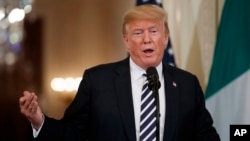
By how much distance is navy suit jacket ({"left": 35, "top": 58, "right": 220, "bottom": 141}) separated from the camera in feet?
5.59

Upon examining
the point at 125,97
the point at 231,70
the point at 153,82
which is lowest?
the point at 231,70

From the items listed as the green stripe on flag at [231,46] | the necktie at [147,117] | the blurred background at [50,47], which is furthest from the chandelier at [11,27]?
the necktie at [147,117]

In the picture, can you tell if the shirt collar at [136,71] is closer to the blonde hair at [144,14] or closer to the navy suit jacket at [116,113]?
the navy suit jacket at [116,113]

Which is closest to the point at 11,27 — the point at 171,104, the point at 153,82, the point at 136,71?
the point at 136,71

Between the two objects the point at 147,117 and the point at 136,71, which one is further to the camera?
the point at 136,71

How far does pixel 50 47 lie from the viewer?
5.97 metres

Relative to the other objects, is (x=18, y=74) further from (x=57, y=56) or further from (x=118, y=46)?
(x=118, y=46)

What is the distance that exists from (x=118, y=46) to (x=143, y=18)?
3961 millimetres

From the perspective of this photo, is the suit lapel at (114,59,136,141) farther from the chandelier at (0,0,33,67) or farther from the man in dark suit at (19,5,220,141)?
the chandelier at (0,0,33,67)

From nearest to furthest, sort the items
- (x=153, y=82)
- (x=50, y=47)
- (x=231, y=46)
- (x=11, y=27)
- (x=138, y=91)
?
(x=153, y=82)
(x=138, y=91)
(x=231, y=46)
(x=11, y=27)
(x=50, y=47)

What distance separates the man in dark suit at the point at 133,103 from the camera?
171 centimetres

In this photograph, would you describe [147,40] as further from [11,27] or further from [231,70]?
[11,27]

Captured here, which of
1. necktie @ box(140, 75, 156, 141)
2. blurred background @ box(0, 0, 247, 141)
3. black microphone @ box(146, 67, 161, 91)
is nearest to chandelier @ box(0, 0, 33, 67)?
blurred background @ box(0, 0, 247, 141)

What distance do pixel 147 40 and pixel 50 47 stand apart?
4.36m
